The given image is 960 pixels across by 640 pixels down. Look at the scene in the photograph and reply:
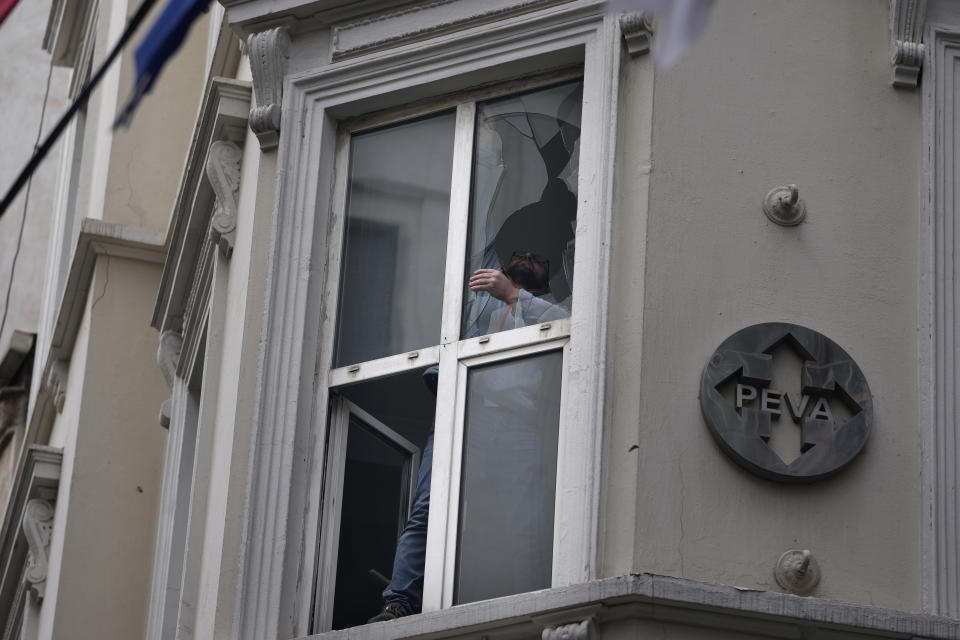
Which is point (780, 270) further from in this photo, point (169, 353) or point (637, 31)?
point (169, 353)

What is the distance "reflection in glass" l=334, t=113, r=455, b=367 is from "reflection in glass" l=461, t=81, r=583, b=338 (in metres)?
0.19

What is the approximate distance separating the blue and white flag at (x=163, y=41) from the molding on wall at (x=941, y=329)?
4.11m

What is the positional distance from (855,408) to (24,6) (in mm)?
18553

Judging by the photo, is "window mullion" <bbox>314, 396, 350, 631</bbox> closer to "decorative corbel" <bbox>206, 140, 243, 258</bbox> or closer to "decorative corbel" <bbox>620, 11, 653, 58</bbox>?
"decorative corbel" <bbox>206, 140, 243, 258</bbox>

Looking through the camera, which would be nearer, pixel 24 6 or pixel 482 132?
pixel 482 132

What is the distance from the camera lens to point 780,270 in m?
9.01

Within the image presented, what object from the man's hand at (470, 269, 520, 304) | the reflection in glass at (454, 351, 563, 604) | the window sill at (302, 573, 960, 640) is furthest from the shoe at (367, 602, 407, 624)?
the man's hand at (470, 269, 520, 304)

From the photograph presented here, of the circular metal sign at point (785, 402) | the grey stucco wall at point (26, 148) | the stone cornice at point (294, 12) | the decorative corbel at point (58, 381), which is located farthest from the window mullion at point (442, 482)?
the grey stucco wall at point (26, 148)

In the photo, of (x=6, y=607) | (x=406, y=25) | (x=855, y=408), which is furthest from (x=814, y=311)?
(x=6, y=607)

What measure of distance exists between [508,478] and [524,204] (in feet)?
4.63

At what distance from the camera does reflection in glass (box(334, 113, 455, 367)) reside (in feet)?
32.4

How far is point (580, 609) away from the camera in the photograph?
819 cm

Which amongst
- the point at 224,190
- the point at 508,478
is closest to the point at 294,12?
the point at 224,190

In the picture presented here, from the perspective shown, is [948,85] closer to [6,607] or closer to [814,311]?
[814,311]
